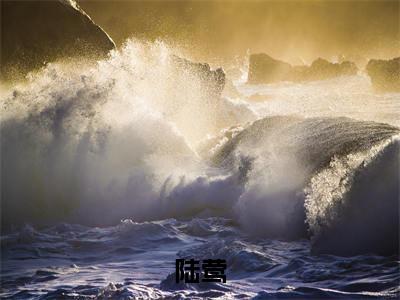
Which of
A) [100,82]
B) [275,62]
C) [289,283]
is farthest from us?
[275,62]

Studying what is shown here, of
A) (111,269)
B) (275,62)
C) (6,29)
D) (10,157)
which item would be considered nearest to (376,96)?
(6,29)

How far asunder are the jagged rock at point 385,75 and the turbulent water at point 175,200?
49.3 ft

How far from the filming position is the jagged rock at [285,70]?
2480 inches

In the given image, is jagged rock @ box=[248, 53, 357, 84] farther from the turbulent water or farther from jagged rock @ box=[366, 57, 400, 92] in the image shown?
the turbulent water

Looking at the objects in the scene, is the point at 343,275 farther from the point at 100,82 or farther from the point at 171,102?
the point at 171,102

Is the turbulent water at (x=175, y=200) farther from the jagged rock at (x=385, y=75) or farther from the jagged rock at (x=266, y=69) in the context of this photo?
the jagged rock at (x=266, y=69)

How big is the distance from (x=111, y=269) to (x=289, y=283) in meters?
2.87

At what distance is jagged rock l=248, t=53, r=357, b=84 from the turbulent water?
42.2m

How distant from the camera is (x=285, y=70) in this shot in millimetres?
70812

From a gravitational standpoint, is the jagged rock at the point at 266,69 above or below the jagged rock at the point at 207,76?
above

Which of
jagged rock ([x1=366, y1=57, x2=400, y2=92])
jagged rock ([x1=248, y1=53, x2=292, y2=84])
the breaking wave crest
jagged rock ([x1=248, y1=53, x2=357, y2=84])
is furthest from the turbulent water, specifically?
jagged rock ([x1=248, y1=53, x2=292, y2=84])

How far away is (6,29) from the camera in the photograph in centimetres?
3003

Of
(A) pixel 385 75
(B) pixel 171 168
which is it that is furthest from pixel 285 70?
(B) pixel 171 168

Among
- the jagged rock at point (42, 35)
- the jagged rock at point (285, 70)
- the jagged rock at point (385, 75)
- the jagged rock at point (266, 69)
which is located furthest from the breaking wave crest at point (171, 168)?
the jagged rock at point (266, 69)
